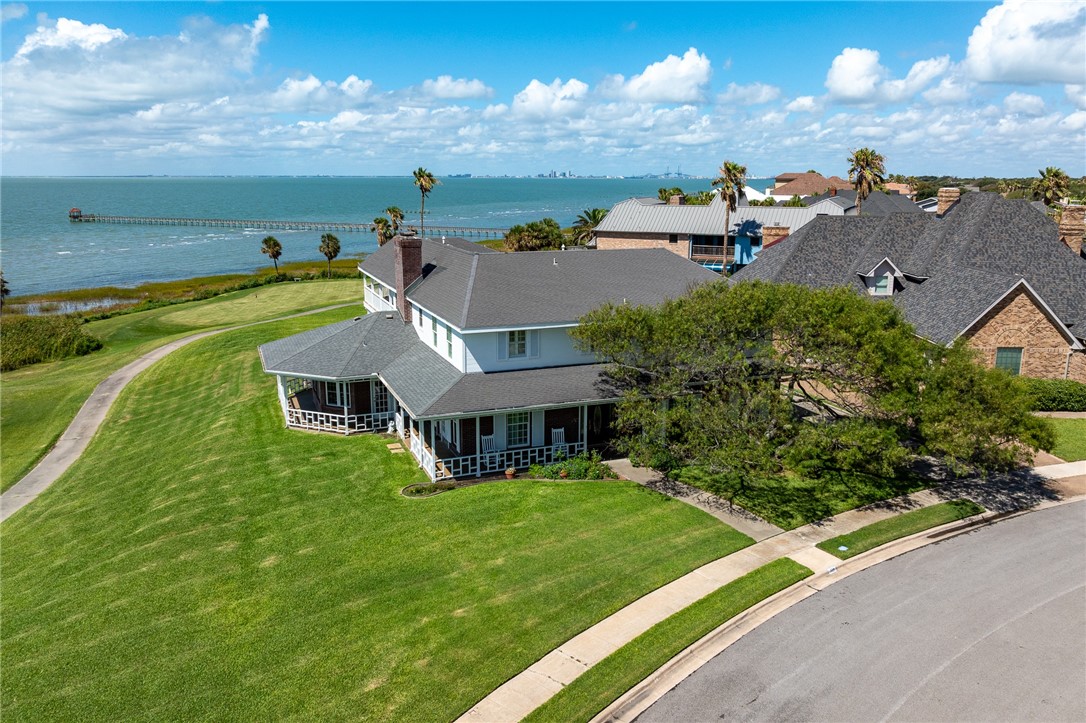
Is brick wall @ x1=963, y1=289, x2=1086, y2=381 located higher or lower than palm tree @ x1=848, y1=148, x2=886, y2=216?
lower

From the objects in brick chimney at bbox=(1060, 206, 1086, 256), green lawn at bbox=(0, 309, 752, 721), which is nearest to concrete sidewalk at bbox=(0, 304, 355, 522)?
green lawn at bbox=(0, 309, 752, 721)

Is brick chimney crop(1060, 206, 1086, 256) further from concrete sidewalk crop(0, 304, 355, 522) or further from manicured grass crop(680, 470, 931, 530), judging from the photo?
concrete sidewalk crop(0, 304, 355, 522)

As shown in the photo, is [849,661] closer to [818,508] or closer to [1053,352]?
[818,508]

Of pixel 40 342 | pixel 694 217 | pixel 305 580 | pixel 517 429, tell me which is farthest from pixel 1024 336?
pixel 40 342

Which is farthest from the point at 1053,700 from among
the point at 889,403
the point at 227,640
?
the point at 227,640

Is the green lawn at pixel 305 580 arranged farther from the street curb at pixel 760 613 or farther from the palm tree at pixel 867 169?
the palm tree at pixel 867 169

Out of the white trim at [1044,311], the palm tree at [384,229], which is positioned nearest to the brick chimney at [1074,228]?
the white trim at [1044,311]

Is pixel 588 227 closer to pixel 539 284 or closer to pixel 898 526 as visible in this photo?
pixel 539 284

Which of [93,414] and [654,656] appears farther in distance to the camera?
[93,414]
